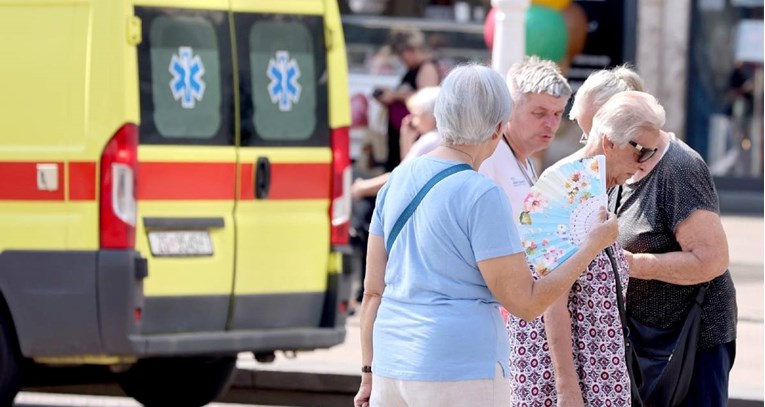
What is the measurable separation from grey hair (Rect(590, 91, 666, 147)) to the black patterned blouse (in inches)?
10.5

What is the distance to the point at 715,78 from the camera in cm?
1700

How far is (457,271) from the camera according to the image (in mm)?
3939

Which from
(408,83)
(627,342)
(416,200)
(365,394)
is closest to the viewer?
(416,200)

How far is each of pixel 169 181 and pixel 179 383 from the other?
149cm

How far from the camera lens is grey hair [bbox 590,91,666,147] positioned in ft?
14.4

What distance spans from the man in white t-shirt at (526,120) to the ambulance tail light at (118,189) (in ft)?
8.09

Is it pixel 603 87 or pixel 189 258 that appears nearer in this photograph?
pixel 603 87

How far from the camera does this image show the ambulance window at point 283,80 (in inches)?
309

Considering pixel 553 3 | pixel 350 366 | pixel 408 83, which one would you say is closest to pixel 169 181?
pixel 350 366

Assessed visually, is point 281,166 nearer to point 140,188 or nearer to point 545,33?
point 140,188

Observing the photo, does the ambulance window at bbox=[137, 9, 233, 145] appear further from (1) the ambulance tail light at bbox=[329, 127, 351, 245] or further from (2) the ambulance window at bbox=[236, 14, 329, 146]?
(1) the ambulance tail light at bbox=[329, 127, 351, 245]

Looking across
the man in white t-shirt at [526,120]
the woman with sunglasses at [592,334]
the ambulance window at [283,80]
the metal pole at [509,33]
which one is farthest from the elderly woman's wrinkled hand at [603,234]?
the metal pole at [509,33]

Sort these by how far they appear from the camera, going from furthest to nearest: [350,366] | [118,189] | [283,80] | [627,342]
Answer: [350,366] → [283,80] → [118,189] → [627,342]

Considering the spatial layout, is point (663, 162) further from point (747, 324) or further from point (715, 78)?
point (715, 78)
